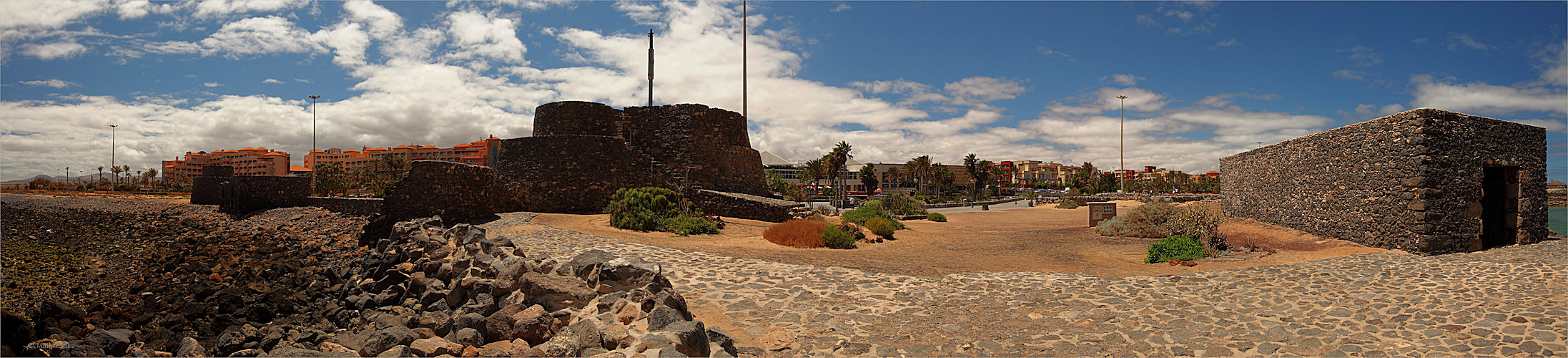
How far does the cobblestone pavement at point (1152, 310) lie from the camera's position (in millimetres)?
5691

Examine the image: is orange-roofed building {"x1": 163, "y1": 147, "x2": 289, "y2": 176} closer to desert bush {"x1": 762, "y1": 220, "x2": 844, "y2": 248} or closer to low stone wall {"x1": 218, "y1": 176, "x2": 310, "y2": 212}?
low stone wall {"x1": 218, "y1": 176, "x2": 310, "y2": 212}

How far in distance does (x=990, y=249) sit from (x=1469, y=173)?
32.2ft

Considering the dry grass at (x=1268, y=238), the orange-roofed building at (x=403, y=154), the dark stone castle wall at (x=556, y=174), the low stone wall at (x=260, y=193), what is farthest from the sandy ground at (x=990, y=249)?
the orange-roofed building at (x=403, y=154)

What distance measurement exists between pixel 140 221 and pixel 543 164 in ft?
73.8

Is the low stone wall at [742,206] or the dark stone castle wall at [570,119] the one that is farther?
the dark stone castle wall at [570,119]

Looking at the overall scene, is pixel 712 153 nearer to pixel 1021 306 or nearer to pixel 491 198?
pixel 491 198

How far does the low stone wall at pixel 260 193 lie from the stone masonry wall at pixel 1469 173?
40.6 m

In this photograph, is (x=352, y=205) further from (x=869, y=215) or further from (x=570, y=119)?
(x=869, y=215)

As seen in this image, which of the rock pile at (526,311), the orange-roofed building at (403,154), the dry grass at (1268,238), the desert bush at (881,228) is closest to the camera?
the rock pile at (526,311)

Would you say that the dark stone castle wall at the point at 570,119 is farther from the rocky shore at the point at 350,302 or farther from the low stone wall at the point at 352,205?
the low stone wall at the point at 352,205

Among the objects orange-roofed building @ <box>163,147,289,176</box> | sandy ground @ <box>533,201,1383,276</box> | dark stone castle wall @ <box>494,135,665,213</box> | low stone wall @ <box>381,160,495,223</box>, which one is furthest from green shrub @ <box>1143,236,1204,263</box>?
orange-roofed building @ <box>163,147,289,176</box>

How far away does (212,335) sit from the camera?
814 cm

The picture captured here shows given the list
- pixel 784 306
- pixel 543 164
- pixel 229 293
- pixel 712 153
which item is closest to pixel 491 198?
pixel 543 164

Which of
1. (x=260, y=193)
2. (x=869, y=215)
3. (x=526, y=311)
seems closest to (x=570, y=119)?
(x=869, y=215)
